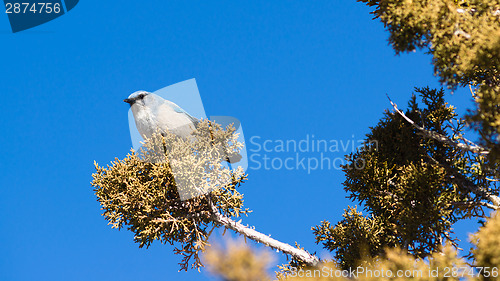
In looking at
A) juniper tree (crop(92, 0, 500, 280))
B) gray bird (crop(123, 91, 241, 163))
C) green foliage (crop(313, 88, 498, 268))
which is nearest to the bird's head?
gray bird (crop(123, 91, 241, 163))

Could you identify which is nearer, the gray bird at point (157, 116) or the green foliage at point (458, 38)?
the green foliage at point (458, 38)

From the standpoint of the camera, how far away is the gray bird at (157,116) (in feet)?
33.5

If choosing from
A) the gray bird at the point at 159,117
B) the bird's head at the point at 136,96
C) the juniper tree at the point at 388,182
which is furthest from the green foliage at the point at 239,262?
the bird's head at the point at 136,96

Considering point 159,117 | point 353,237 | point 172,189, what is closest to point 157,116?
point 159,117

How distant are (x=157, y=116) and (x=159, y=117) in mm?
81

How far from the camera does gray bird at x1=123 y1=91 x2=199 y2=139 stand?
1022 centimetres

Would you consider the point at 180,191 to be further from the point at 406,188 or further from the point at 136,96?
the point at 406,188

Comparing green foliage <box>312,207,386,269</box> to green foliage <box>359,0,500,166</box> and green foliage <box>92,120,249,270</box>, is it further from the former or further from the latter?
green foliage <box>359,0,500,166</box>

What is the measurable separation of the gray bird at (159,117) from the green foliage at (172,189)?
20.8 inches

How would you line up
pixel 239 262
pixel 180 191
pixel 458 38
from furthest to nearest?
pixel 180 191 < pixel 458 38 < pixel 239 262

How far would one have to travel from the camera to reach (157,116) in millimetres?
10367

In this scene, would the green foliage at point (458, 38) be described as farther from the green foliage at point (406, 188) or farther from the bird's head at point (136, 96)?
the bird's head at point (136, 96)

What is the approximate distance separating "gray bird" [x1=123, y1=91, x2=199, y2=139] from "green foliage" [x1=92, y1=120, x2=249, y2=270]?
0.64 m

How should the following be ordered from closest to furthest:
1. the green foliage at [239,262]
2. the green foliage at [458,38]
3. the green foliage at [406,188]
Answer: the green foliage at [239,262] → the green foliage at [458,38] → the green foliage at [406,188]
